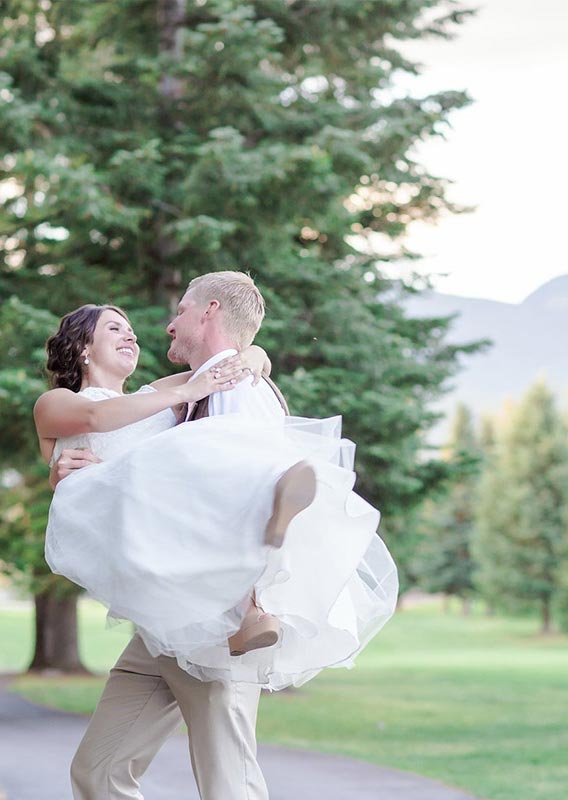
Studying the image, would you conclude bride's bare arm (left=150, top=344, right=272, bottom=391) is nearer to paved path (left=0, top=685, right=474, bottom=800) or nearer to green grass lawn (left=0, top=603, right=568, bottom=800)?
paved path (left=0, top=685, right=474, bottom=800)

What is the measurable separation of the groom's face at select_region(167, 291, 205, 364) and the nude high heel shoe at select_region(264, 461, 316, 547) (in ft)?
2.01

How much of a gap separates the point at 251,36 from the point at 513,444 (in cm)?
3262

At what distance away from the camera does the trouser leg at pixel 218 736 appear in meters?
3.50

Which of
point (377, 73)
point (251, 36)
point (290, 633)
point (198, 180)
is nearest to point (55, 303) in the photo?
point (198, 180)

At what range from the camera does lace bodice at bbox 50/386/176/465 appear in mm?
3711

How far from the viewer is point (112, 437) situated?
372cm

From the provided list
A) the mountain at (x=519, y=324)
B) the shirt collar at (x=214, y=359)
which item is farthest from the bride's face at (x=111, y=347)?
the mountain at (x=519, y=324)

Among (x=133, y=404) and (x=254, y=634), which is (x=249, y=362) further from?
(x=254, y=634)

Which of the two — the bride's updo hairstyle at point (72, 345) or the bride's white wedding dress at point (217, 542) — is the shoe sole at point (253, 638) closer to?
the bride's white wedding dress at point (217, 542)

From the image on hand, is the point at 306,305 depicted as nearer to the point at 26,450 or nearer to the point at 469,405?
the point at 26,450

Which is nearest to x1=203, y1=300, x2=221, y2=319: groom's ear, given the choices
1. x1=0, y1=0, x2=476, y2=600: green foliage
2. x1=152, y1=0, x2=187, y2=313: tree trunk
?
x1=0, y1=0, x2=476, y2=600: green foliage

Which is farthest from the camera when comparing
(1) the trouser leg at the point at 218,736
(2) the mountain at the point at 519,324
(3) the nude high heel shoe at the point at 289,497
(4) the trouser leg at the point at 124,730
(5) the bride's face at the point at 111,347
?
(2) the mountain at the point at 519,324

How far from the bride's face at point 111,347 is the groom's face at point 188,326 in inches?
10.0

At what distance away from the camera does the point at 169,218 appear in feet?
41.5
